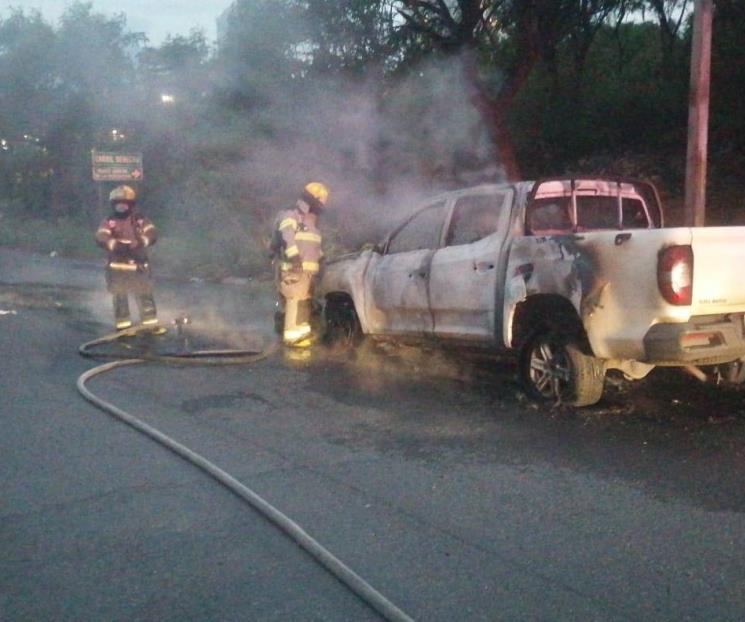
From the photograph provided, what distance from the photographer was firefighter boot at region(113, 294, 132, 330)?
1122 cm

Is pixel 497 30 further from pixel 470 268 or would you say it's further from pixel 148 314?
pixel 470 268

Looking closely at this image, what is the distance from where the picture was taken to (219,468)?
5758 mm

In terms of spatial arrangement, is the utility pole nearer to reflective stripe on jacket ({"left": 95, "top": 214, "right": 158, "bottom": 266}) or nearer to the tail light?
the tail light

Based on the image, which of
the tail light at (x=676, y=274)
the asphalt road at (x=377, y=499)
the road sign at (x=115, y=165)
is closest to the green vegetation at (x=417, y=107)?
the road sign at (x=115, y=165)

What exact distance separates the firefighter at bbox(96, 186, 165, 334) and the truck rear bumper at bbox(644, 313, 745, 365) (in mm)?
6557

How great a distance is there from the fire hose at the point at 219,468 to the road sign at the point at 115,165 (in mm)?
13778

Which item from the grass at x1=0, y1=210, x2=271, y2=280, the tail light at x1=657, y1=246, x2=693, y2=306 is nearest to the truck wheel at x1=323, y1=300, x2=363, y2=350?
the tail light at x1=657, y1=246, x2=693, y2=306

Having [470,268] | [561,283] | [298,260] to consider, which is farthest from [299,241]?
[561,283]

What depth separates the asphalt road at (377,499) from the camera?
3986mm

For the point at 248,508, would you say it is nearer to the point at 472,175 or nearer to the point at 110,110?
the point at 472,175

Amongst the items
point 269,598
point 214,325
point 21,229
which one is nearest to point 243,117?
point 214,325

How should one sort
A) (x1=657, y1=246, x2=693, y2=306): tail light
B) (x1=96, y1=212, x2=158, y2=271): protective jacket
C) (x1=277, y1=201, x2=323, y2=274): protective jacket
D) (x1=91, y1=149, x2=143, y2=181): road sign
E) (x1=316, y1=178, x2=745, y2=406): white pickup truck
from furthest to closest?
(x1=91, y1=149, x2=143, y2=181): road sign → (x1=96, y1=212, x2=158, y2=271): protective jacket → (x1=277, y1=201, x2=323, y2=274): protective jacket → (x1=316, y1=178, x2=745, y2=406): white pickup truck → (x1=657, y1=246, x2=693, y2=306): tail light

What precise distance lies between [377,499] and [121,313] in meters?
6.77

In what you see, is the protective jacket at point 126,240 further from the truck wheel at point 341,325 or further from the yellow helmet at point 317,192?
the truck wheel at point 341,325
